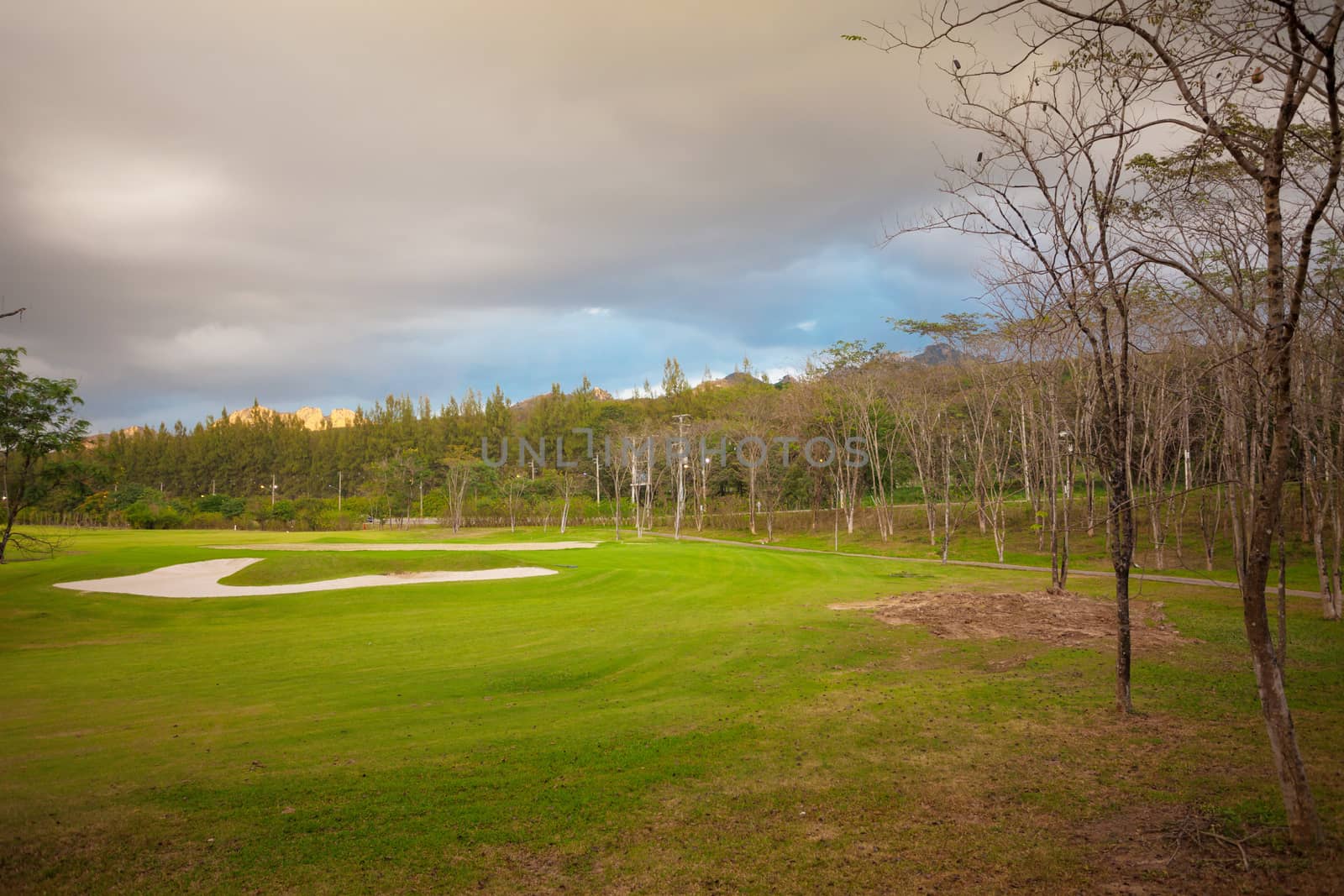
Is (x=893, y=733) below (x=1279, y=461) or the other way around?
below

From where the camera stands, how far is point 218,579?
77.1ft

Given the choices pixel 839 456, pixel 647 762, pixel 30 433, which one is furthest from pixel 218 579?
pixel 839 456

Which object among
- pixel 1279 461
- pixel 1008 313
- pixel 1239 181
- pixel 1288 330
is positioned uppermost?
pixel 1239 181

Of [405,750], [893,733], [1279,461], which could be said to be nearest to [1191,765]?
[893,733]

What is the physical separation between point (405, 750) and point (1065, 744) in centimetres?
708

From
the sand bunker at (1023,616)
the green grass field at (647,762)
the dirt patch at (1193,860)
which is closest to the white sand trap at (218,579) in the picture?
the green grass field at (647,762)

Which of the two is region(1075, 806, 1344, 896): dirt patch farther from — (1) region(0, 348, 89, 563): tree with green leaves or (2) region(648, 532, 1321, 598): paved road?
(1) region(0, 348, 89, 563): tree with green leaves

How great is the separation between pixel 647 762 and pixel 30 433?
32.9 meters

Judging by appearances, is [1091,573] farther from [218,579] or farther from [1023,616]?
[218,579]

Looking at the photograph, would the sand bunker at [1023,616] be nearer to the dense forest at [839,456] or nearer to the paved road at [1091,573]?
the dense forest at [839,456]

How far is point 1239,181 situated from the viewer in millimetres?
9297

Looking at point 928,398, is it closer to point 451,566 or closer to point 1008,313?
point 451,566

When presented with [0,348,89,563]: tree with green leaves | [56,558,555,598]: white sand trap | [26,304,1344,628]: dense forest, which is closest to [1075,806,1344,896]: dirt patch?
[26,304,1344,628]: dense forest

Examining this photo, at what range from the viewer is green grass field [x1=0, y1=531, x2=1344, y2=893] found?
16.6 ft
